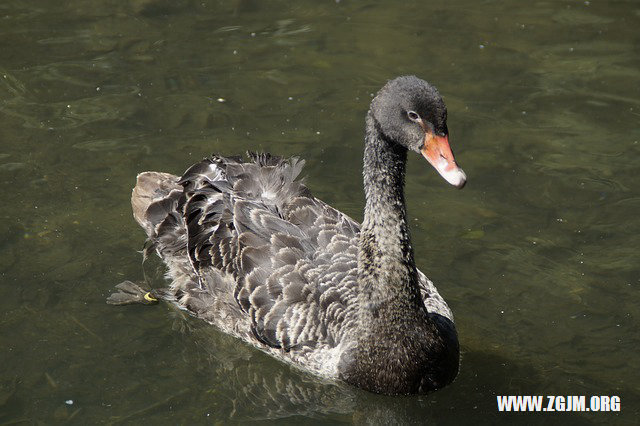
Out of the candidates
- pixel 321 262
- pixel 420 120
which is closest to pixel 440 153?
pixel 420 120

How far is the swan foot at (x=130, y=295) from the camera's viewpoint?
7043 mm

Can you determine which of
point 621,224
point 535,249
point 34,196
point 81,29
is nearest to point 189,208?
point 34,196

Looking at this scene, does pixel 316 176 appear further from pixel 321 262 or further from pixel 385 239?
pixel 385 239

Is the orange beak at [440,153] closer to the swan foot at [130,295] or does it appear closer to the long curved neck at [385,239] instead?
the long curved neck at [385,239]

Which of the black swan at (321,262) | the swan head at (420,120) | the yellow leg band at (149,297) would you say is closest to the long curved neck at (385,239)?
the black swan at (321,262)

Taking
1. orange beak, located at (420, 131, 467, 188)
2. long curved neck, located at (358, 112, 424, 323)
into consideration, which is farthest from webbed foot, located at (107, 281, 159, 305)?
orange beak, located at (420, 131, 467, 188)

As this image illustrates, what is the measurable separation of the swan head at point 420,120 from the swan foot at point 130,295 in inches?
99.6

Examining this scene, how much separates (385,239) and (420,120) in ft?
2.90

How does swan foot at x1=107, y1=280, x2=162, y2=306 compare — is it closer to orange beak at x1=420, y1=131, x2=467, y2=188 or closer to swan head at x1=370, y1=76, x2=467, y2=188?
swan head at x1=370, y1=76, x2=467, y2=188

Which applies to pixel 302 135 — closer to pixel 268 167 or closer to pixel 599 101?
pixel 268 167

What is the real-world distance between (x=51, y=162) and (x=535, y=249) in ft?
14.1

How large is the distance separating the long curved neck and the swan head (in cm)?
17

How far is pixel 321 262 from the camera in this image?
6.54 meters

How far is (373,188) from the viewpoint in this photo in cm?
600
